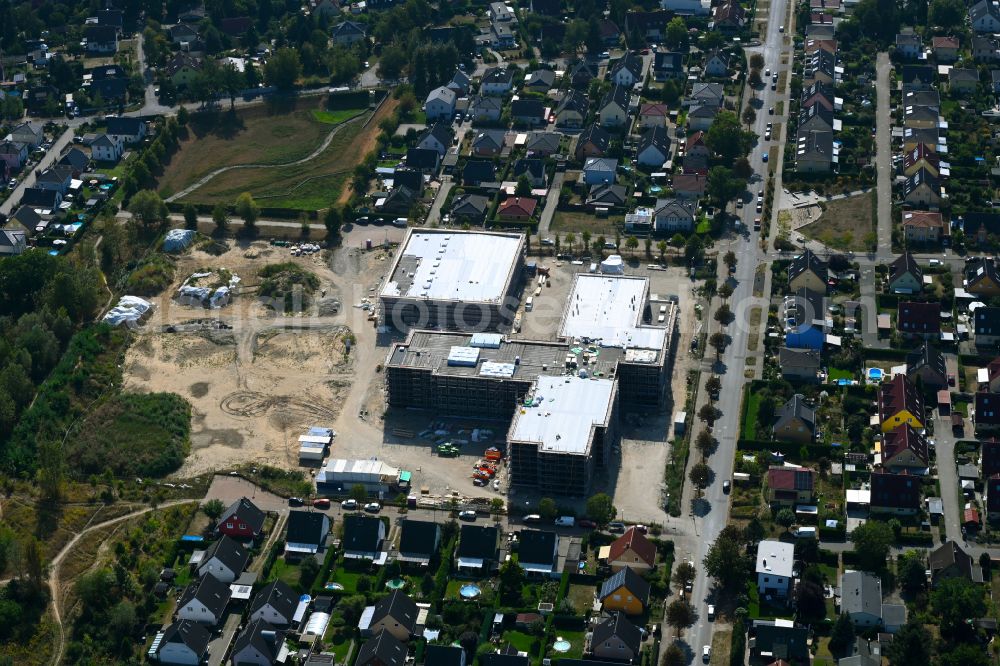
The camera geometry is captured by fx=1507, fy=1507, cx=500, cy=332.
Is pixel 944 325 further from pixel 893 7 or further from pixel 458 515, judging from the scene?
pixel 893 7

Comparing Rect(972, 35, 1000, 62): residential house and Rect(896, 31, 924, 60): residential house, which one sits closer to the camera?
Rect(972, 35, 1000, 62): residential house

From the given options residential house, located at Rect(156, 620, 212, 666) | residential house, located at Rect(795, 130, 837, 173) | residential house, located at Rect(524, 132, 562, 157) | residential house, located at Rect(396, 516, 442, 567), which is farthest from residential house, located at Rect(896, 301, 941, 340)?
residential house, located at Rect(156, 620, 212, 666)

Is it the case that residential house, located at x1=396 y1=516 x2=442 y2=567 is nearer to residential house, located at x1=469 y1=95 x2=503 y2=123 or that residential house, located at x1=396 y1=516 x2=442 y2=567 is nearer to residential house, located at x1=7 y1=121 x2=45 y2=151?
residential house, located at x1=469 y1=95 x2=503 y2=123

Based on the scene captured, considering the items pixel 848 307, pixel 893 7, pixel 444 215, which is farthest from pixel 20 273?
pixel 893 7

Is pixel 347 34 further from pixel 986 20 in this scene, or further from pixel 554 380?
pixel 554 380

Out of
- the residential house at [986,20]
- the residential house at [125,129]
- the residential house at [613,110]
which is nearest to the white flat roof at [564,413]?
the residential house at [613,110]
